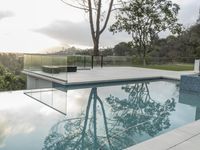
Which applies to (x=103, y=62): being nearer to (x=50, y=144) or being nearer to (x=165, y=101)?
(x=165, y=101)

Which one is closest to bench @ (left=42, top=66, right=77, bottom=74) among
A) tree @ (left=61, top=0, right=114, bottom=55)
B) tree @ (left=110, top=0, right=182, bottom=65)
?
tree @ (left=61, top=0, right=114, bottom=55)

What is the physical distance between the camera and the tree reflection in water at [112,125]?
3.63 m

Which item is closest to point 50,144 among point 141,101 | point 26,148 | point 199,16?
point 26,148

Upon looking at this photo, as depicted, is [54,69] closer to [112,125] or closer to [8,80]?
[8,80]

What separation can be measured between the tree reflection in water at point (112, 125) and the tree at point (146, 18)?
12343 mm

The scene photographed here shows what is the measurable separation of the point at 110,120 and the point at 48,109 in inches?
63.5

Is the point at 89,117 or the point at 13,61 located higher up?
the point at 13,61

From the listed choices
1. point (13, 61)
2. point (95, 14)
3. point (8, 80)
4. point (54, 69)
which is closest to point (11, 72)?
point (8, 80)

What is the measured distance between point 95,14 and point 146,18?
15.9 feet

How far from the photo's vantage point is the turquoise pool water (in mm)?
3684

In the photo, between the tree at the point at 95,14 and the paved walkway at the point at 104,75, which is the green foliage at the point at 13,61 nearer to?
the paved walkway at the point at 104,75

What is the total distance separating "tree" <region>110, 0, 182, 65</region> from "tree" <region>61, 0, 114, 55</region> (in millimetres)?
2299

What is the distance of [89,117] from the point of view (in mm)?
4941

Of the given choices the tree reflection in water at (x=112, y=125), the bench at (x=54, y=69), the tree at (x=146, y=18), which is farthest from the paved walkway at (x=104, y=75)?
the tree at (x=146, y=18)
